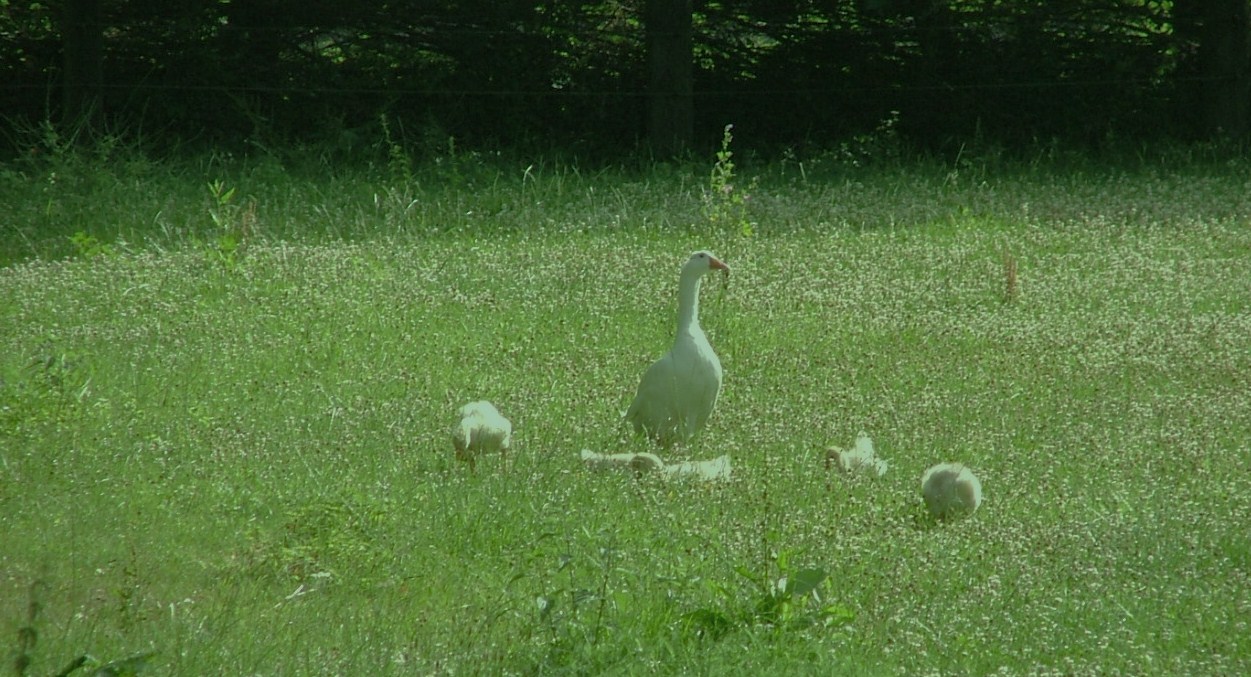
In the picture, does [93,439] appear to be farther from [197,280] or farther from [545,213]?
[545,213]

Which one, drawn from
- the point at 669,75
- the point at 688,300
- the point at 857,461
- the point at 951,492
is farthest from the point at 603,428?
the point at 669,75

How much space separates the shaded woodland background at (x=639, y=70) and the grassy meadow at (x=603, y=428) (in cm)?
259

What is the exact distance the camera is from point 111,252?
391 inches

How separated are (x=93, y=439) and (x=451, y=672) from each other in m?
2.64

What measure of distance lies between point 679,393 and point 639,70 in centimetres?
952

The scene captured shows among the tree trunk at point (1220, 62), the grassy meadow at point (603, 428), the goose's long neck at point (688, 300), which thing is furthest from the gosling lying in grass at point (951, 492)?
the tree trunk at point (1220, 62)

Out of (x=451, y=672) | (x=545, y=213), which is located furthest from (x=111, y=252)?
(x=451, y=672)

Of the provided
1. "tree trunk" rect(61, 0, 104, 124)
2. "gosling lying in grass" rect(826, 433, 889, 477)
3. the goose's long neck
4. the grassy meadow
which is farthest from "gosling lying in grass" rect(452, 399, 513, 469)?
"tree trunk" rect(61, 0, 104, 124)

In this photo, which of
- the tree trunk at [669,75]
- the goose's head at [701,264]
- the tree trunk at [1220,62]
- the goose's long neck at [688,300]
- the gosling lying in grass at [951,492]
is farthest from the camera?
the tree trunk at [1220,62]

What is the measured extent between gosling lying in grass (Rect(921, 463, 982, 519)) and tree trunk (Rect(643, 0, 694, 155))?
9434 millimetres

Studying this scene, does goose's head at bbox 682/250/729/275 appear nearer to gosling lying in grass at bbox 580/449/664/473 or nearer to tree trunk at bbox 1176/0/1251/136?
gosling lying in grass at bbox 580/449/664/473

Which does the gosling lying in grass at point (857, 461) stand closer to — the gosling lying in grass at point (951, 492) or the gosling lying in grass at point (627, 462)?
the gosling lying in grass at point (951, 492)

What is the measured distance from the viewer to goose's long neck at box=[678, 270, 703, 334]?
6.81m

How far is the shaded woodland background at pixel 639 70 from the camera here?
14.8m
